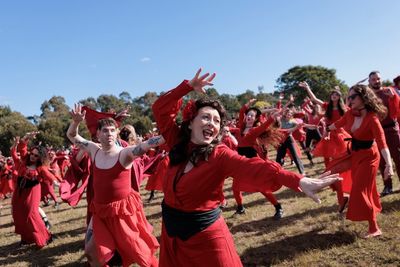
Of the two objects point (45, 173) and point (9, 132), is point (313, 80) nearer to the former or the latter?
point (9, 132)

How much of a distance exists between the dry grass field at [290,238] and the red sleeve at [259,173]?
244 centimetres

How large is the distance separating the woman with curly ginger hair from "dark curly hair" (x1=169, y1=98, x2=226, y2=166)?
2.63 m

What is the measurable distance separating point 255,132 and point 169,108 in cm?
332

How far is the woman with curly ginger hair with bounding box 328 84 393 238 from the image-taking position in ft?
15.6

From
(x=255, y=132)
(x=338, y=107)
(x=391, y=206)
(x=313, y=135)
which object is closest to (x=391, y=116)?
(x=338, y=107)

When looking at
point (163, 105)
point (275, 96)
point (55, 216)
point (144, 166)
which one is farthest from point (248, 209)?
point (275, 96)

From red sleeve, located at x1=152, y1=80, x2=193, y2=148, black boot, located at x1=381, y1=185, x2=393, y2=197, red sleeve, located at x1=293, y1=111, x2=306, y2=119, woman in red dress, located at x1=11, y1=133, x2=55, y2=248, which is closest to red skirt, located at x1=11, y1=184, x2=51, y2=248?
woman in red dress, located at x1=11, y1=133, x2=55, y2=248

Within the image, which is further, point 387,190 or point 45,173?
point 45,173

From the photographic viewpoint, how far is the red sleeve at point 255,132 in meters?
5.96

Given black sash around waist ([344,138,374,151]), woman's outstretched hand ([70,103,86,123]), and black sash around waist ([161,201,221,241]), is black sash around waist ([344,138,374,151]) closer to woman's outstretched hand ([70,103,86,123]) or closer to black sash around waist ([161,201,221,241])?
black sash around waist ([161,201,221,241])

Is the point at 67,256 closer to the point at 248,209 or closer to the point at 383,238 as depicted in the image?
the point at 248,209

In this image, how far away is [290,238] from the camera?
5453mm

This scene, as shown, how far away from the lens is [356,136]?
5.02 meters

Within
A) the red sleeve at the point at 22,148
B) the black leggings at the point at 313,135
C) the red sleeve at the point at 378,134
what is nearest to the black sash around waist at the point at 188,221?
the red sleeve at the point at 378,134
